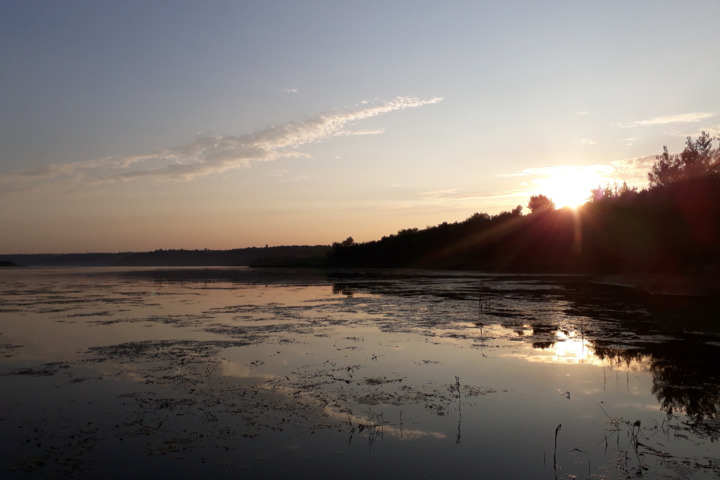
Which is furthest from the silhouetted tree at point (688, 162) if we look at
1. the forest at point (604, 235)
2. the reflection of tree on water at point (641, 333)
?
the reflection of tree on water at point (641, 333)

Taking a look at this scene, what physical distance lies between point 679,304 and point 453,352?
17065 millimetres

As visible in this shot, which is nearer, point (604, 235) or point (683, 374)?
point (683, 374)

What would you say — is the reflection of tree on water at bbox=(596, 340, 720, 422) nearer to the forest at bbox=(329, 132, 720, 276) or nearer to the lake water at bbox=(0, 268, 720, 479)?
the lake water at bbox=(0, 268, 720, 479)

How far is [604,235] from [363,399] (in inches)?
2280

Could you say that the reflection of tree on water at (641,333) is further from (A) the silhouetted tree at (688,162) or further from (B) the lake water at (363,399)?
(A) the silhouetted tree at (688,162)

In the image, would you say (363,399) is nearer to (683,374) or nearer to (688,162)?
(683,374)

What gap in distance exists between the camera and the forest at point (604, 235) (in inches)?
1808

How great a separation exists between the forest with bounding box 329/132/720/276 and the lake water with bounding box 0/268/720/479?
32660mm

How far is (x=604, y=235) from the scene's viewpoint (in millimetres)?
59500

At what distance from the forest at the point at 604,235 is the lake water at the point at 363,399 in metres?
32.7

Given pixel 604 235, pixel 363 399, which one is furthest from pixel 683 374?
pixel 604 235

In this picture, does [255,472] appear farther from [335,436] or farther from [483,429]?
[483,429]

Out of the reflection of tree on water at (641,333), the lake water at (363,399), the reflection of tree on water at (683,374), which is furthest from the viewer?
the reflection of tree on water at (641,333)

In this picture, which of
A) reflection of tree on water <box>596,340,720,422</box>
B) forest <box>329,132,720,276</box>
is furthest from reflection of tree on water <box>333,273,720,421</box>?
forest <box>329,132,720,276</box>
